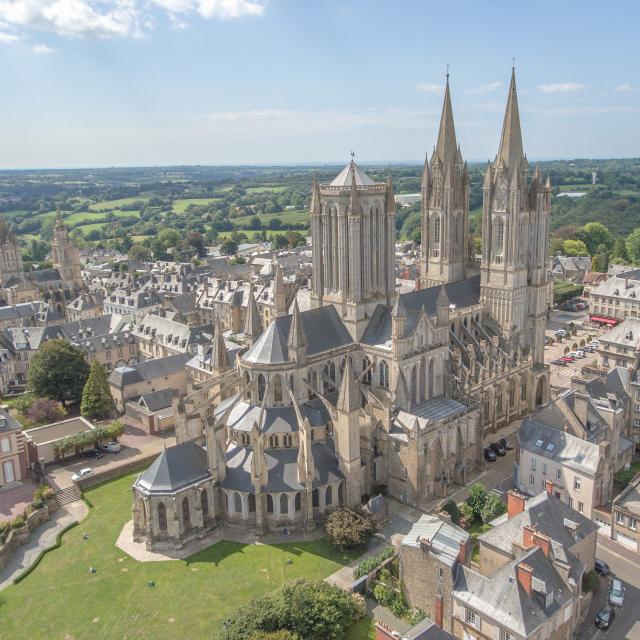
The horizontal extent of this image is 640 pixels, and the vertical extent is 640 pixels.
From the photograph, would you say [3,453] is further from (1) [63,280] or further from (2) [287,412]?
(1) [63,280]

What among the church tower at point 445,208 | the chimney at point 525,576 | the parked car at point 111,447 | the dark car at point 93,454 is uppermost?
the church tower at point 445,208

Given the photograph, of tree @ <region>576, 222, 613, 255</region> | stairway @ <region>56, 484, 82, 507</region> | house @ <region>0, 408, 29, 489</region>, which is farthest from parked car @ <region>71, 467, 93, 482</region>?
tree @ <region>576, 222, 613, 255</region>

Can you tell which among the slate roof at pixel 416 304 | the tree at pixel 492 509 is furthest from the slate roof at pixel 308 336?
the tree at pixel 492 509

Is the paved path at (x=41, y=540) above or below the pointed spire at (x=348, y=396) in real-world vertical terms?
below

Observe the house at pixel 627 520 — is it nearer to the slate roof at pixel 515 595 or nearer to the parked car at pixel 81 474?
the slate roof at pixel 515 595

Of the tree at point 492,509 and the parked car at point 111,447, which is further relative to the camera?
the parked car at point 111,447

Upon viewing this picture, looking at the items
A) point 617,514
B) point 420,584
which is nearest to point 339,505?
point 420,584

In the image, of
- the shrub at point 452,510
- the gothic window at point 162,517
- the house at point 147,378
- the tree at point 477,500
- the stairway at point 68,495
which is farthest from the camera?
the house at point 147,378
